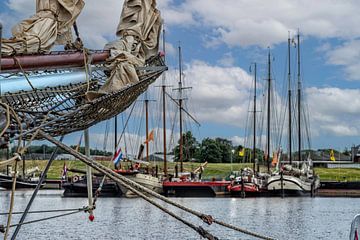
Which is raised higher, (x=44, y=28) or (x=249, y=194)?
(x=44, y=28)

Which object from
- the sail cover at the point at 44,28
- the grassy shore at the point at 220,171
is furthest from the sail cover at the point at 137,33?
the grassy shore at the point at 220,171

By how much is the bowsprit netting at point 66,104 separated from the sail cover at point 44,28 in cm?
48

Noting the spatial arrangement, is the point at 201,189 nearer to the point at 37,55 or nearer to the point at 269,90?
the point at 269,90

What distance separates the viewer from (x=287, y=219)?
3922 centimetres

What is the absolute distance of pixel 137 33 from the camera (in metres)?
12.5

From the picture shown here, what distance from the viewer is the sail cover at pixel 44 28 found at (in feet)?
31.9

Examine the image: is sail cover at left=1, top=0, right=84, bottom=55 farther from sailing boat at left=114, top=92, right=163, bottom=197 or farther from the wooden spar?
sailing boat at left=114, top=92, right=163, bottom=197

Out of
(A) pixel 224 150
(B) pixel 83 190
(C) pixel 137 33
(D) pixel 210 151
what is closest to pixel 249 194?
(B) pixel 83 190

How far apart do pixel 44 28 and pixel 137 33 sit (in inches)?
100

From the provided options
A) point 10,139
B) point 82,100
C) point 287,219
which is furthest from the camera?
point 287,219

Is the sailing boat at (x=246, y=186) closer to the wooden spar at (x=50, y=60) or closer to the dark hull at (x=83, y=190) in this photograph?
the dark hull at (x=83, y=190)

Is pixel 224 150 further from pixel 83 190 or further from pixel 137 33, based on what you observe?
pixel 137 33

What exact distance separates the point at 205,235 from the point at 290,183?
59.3 metres

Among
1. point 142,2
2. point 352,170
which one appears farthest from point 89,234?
point 352,170
